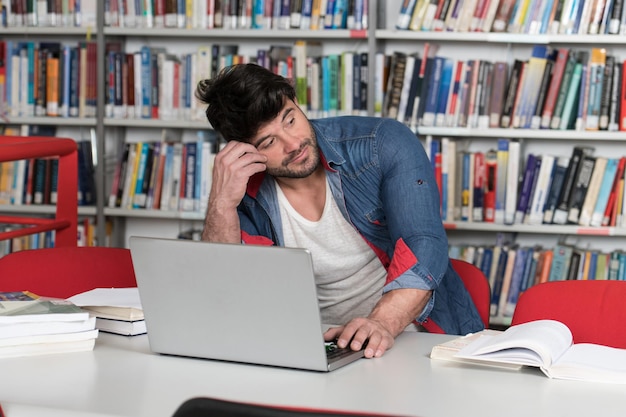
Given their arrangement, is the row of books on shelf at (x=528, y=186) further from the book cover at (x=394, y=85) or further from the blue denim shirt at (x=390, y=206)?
the blue denim shirt at (x=390, y=206)

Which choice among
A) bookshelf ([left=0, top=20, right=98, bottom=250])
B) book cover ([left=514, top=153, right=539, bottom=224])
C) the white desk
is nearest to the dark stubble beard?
the white desk

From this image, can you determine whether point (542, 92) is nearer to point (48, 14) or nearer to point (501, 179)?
point (501, 179)

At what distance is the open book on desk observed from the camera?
1.32 metres

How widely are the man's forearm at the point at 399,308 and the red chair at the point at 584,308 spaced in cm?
19

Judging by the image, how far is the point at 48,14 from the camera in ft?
11.9

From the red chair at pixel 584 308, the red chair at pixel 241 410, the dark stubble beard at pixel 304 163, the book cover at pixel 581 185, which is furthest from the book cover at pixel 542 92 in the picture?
the red chair at pixel 241 410

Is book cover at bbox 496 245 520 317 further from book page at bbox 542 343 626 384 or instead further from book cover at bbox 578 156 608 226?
book page at bbox 542 343 626 384

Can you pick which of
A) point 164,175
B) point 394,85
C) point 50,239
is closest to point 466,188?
point 394,85

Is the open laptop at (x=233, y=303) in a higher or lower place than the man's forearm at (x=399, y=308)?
higher

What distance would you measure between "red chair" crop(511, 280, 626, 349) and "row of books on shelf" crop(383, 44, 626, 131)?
1630 mm

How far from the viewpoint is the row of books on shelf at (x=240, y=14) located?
336cm

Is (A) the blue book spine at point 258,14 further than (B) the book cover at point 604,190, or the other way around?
(A) the blue book spine at point 258,14

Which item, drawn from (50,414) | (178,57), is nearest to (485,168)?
(178,57)

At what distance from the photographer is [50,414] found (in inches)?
46.1
